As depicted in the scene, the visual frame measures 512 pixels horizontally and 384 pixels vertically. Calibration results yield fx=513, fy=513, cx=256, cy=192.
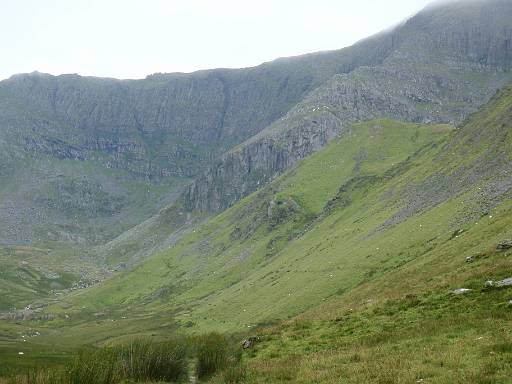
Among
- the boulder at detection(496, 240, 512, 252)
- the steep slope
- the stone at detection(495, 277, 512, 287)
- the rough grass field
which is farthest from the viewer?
the steep slope

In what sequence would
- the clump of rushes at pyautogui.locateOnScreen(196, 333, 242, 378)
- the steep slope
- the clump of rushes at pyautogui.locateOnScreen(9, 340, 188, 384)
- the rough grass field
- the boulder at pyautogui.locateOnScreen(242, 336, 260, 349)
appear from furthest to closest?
1. the steep slope
2. the boulder at pyautogui.locateOnScreen(242, 336, 260, 349)
3. the clump of rushes at pyautogui.locateOnScreen(196, 333, 242, 378)
4. the clump of rushes at pyautogui.locateOnScreen(9, 340, 188, 384)
5. the rough grass field

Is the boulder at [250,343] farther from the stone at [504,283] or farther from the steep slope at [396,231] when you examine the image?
the stone at [504,283]

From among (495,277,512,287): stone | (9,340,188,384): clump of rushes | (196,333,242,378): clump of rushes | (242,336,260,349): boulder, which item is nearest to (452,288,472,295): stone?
(495,277,512,287): stone

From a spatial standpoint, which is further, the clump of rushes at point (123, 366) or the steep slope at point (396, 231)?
the steep slope at point (396, 231)

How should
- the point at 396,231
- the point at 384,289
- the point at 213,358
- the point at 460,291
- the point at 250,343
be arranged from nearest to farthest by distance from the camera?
the point at 460,291, the point at 213,358, the point at 250,343, the point at 384,289, the point at 396,231

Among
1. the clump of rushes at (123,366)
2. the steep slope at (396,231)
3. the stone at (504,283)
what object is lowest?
the steep slope at (396,231)

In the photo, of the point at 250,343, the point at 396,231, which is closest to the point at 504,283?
the point at 250,343

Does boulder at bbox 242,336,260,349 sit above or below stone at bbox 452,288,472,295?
below

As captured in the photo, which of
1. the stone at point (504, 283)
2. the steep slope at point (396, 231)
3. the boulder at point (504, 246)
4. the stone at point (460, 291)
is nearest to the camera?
the stone at point (504, 283)

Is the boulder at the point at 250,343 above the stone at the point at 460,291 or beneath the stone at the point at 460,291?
beneath

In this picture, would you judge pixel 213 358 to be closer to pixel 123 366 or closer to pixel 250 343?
pixel 123 366

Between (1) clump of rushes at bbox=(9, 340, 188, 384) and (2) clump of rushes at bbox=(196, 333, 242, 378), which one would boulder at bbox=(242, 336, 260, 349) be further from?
(1) clump of rushes at bbox=(9, 340, 188, 384)

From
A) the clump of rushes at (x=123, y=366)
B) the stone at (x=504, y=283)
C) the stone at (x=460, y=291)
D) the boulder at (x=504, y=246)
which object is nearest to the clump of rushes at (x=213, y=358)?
the clump of rushes at (x=123, y=366)

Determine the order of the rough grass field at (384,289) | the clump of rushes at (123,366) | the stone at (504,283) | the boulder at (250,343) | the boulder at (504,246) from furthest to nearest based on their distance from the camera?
the boulder at (504,246), the boulder at (250,343), the stone at (504,283), the clump of rushes at (123,366), the rough grass field at (384,289)
